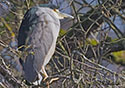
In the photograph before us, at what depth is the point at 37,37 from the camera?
366 cm

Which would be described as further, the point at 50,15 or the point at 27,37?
the point at 50,15

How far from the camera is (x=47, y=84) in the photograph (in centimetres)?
319

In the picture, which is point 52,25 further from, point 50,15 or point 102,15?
point 102,15

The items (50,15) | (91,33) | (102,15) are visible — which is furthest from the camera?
(91,33)

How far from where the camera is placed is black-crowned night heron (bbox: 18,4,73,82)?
3484mm

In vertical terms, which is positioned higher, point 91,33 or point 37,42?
point 37,42

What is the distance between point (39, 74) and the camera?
358 cm

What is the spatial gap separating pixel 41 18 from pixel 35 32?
0.23 m

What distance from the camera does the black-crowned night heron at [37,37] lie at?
348cm

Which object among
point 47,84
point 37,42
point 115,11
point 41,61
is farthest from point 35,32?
point 115,11

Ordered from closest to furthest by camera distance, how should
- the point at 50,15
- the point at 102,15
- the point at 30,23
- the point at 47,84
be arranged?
the point at 47,84
the point at 30,23
the point at 50,15
the point at 102,15

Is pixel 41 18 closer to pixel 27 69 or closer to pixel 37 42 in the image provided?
pixel 37 42

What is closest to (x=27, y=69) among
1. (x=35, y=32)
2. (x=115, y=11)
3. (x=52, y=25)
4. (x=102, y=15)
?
(x=35, y=32)

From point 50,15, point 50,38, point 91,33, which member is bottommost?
point 91,33
